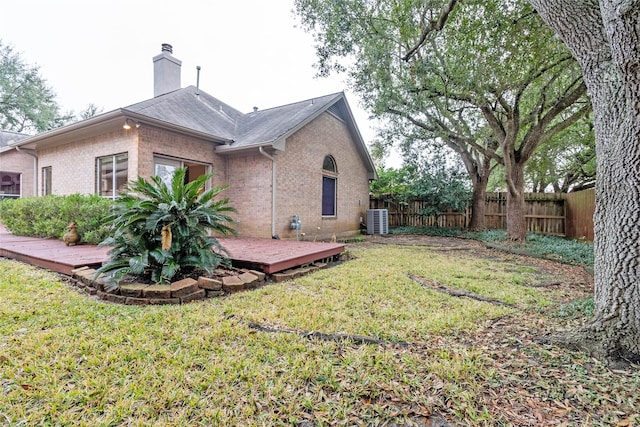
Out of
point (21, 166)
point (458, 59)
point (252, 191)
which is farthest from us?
point (21, 166)

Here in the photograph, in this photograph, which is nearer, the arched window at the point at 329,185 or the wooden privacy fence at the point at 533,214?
the wooden privacy fence at the point at 533,214

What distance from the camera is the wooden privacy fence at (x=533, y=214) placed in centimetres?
933

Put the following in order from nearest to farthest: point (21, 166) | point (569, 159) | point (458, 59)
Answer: point (458, 59) < point (21, 166) < point (569, 159)

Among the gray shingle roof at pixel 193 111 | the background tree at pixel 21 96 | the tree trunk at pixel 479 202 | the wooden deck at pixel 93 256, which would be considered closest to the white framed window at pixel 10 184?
the wooden deck at pixel 93 256

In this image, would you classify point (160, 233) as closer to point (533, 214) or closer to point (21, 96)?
point (533, 214)

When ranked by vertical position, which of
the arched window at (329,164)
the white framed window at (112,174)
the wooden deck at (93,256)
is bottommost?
the wooden deck at (93,256)

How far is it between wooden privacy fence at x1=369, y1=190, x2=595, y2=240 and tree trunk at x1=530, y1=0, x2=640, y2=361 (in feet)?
27.0

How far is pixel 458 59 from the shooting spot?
6.18 metres

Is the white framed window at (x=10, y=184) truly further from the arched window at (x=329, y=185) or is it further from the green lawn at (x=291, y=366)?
the arched window at (x=329, y=185)

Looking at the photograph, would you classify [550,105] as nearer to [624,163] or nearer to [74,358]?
[624,163]

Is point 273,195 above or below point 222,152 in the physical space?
below

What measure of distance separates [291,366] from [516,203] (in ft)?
30.9

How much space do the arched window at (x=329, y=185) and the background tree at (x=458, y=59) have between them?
2511mm

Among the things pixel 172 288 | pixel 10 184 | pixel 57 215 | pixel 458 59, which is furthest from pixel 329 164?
pixel 10 184
